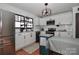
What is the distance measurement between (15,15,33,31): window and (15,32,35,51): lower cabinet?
9 cm

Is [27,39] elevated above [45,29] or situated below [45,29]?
below

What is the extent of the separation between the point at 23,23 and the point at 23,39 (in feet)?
0.80

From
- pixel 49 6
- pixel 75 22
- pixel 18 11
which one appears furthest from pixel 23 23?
pixel 75 22

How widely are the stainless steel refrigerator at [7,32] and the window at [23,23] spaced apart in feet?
0.20

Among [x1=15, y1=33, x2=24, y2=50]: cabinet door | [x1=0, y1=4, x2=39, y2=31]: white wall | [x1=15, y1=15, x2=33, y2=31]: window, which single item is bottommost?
[x1=15, y1=33, x2=24, y2=50]: cabinet door

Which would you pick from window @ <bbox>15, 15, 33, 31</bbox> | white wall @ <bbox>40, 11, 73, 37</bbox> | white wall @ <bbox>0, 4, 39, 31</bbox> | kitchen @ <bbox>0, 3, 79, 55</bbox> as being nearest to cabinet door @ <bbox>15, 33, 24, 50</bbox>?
kitchen @ <bbox>0, 3, 79, 55</bbox>

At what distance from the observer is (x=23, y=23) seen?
1.32 meters

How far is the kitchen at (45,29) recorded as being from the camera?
1.25 meters

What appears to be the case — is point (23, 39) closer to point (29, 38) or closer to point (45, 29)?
point (29, 38)

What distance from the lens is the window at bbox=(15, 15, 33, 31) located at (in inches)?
50.3

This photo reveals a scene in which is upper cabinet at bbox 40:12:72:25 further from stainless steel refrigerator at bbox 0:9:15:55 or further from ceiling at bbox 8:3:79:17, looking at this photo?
stainless steel refrigerator at bbox 0:9:15:55

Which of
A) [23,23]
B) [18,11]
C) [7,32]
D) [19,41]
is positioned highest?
[18,11]
